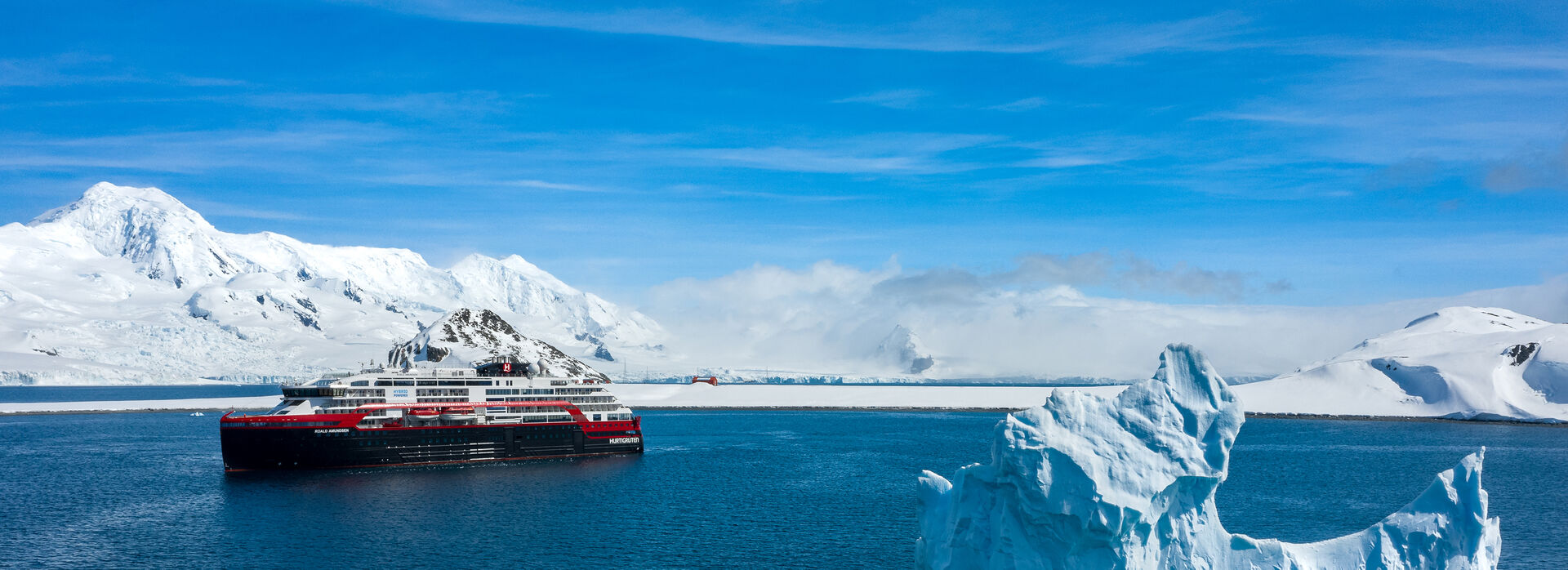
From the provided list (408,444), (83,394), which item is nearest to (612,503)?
(408,444)

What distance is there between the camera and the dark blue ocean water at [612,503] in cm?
2966

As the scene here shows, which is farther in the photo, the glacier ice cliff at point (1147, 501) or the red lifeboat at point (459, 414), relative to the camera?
the red lifeboat at point (459, 414)

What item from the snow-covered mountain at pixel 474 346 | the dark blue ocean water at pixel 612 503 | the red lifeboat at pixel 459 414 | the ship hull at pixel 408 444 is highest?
the snow-covered mountain at pixel 474 346

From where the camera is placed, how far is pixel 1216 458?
1789cm

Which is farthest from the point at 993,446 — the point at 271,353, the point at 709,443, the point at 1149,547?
the point at 271,353

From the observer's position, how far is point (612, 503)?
40281mm

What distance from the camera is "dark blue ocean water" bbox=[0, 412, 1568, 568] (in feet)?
97.3

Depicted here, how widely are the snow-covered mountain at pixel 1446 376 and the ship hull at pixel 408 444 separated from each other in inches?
3028

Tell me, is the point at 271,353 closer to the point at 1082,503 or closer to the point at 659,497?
the point at 659,497

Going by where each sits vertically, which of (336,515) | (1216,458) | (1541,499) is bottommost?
(1541,499)

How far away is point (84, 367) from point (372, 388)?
141531mm

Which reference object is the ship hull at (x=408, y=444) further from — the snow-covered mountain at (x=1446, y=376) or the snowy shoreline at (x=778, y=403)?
the snow-covered mountain at (x=1446, y=376)

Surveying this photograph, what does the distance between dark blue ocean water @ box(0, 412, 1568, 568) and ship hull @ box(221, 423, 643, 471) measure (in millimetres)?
1178

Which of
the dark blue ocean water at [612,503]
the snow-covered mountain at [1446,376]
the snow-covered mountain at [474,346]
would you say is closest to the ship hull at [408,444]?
the dark blue ocean water at [612,503]
